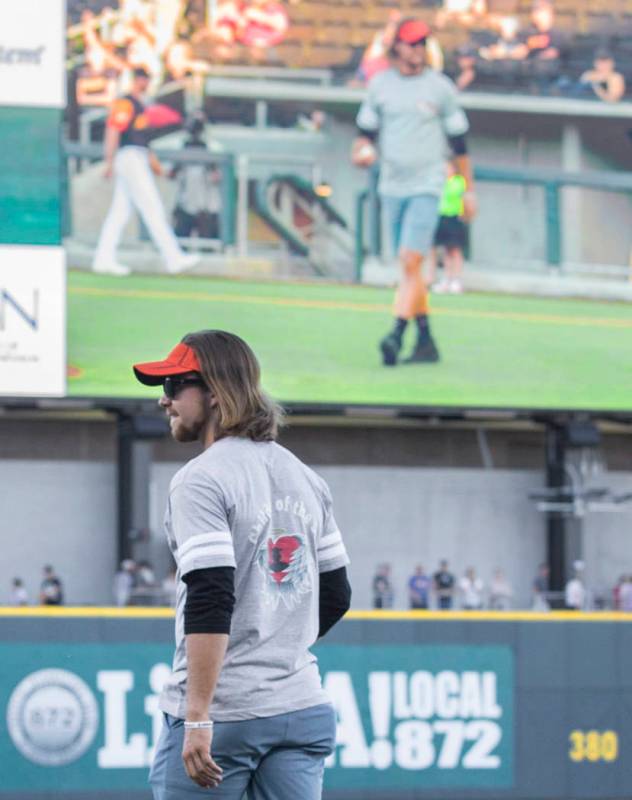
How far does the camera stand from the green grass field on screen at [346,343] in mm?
20547

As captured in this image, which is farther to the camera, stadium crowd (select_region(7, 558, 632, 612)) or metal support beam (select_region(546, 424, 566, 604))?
metal support beam (select_region(546, 424, 566, 604))

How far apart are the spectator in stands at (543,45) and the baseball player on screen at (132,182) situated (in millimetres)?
4770

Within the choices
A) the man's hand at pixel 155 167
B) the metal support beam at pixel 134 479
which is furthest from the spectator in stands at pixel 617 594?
the man's hand at pixel 155 167

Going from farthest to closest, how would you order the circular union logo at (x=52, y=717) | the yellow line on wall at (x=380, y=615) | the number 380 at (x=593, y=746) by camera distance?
the number 380 at (x=593, y=746)
the yellow line on wall at (x=380, y=615)
the circular union logo at (x=52, y=717)

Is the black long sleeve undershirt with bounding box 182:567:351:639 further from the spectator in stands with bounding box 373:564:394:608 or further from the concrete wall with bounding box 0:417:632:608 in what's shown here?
the concrete wall with bounding box 0:417:632:608

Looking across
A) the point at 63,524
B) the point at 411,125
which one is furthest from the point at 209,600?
the point at 63,524

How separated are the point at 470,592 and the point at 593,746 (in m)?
10.8

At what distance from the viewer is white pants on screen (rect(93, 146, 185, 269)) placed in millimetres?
21203

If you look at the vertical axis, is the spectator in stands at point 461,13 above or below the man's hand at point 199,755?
above

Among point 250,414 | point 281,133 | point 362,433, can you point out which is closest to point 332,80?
point 281,133

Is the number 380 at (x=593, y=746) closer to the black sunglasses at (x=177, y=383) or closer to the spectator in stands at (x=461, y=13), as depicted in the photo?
the black sunglasses at (x=177, y=383)

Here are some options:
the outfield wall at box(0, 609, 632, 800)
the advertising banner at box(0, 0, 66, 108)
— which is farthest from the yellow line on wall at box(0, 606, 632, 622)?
the advertising banner at box(0, 0, 66, 108)

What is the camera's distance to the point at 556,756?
11164 mm

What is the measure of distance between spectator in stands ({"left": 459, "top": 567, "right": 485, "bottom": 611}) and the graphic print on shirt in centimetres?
1818
